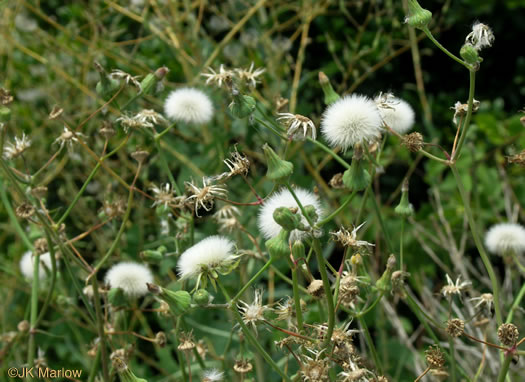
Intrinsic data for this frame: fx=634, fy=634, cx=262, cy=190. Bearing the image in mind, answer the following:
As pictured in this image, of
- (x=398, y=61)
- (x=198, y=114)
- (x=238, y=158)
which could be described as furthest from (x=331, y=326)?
(x=398, y=61)

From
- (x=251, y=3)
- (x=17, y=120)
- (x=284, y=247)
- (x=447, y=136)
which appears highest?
(x=284, y=247)

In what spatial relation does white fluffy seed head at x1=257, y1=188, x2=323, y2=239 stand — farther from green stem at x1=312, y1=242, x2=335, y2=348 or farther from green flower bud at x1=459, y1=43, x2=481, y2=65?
green flower bud at x1=459, y1=43, x2=481, y2=65

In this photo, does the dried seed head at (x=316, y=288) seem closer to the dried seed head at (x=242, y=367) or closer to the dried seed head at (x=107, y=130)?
the dried seed head at (x=242, y=367)

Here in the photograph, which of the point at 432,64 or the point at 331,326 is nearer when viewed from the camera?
the point at 331,326

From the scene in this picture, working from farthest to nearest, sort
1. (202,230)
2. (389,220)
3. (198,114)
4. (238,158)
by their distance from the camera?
(389,220) < (202,230) < (198,114) < (238,158)

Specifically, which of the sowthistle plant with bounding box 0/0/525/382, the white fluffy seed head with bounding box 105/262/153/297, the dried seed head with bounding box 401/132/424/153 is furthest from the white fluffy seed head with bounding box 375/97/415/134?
the white fluffy seed head with bounding box 105/262/153/297

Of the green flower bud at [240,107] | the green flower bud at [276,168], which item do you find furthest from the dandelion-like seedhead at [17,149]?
the green flower bud at [276,168]

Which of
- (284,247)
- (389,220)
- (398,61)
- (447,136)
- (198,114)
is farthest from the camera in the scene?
(398,61)

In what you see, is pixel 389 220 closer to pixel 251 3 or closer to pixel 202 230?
pixel 202 230
